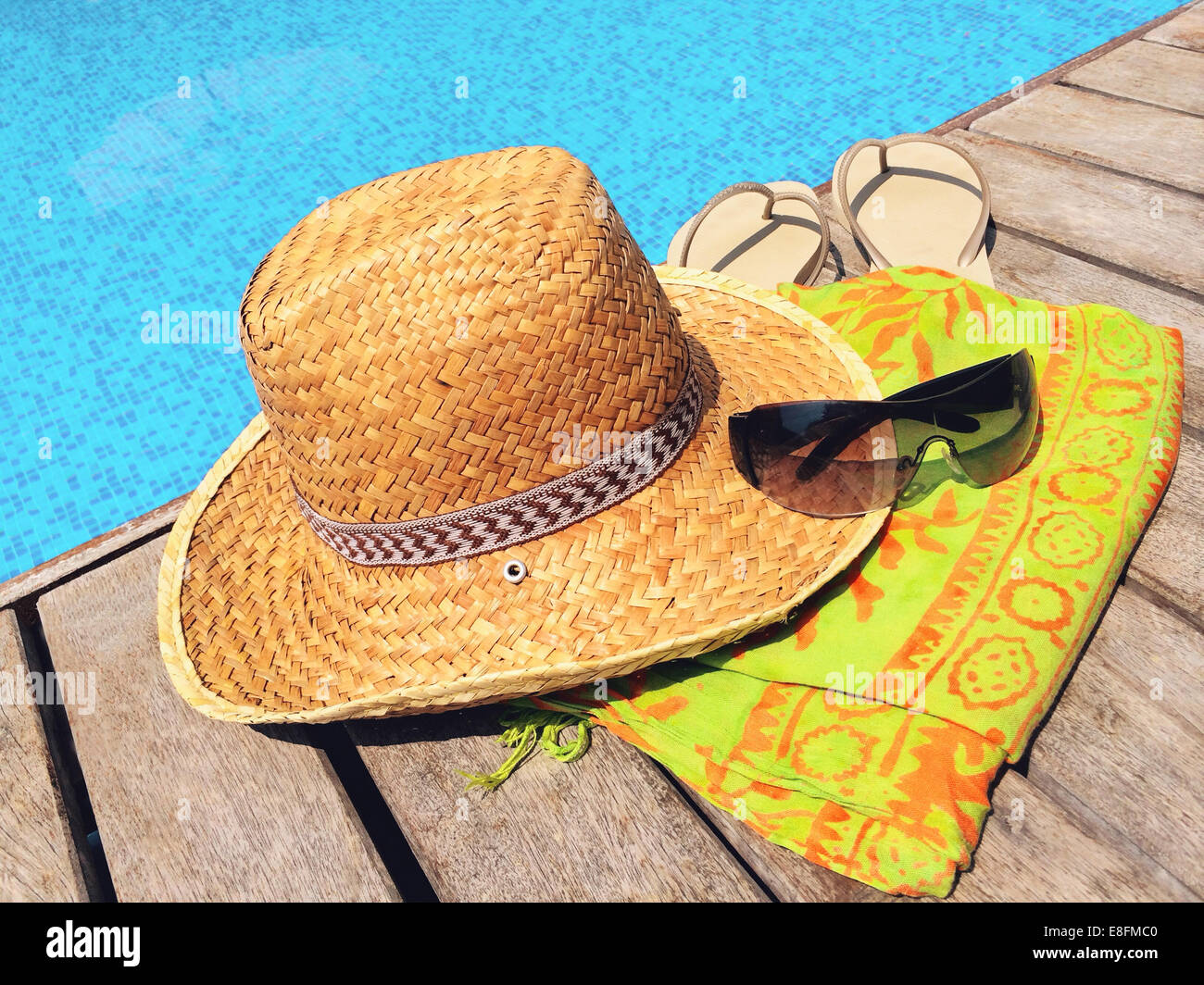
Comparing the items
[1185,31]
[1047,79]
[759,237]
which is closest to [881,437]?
[759,237]

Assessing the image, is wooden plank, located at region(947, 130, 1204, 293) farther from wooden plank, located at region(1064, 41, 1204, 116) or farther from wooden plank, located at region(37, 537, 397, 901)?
wooden plank, located at region(37, 537, 397, 901)

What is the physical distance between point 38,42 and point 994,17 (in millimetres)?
6262

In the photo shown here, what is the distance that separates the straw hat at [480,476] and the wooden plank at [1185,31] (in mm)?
2598

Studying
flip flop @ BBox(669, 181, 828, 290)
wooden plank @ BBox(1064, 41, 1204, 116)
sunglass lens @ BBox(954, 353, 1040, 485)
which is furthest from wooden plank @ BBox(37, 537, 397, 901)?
wooden plank @ BBox(1064, 41, 1204, 116)

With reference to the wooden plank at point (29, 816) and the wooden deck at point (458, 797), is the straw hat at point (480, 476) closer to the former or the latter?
the wooden deck at point (458, 797)

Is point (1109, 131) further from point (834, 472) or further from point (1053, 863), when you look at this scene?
point (1053, 863)

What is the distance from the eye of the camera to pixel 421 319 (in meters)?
1.03

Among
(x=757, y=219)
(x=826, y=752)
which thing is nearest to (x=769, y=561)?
(x=826, y=752)

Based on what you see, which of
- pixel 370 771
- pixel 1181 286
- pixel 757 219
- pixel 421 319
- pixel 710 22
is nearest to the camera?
pixel 421 319

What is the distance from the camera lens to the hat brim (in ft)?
3.59

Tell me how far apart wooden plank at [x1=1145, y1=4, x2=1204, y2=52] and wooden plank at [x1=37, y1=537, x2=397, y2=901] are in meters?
3.37

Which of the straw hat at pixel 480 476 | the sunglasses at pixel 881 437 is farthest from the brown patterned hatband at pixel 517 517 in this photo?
the sunglasses at pixel 881 437

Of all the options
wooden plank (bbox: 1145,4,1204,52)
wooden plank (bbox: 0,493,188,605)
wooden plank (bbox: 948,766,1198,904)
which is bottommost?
wooden plank (bbox: 948,766,1198,904)
